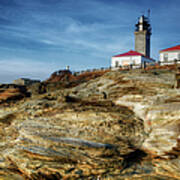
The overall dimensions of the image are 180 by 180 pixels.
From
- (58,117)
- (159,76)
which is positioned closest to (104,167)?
(58,117)

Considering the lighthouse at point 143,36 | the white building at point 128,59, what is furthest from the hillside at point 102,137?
the lighthouse at point 143,36

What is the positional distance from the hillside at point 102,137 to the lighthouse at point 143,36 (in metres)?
68.9

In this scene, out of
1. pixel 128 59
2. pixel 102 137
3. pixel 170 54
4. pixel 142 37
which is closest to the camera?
pixel 102 137

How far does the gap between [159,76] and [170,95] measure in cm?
290

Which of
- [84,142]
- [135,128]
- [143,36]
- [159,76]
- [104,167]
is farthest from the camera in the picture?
[143,36]

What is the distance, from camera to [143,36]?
83.6 meters

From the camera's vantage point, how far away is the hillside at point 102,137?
10938mm

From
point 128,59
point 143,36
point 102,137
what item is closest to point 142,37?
point 143,36

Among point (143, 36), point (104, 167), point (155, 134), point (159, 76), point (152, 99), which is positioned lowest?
point (104, 167)

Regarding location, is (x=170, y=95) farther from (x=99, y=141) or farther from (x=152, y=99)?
(x=99, y=141)

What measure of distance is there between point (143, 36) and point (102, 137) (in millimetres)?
79085

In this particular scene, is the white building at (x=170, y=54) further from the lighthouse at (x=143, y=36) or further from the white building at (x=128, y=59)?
the lighthouse at (x=143, y=36)

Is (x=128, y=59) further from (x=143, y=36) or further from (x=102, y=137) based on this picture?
(x=102, y=137)

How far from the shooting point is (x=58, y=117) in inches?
556
